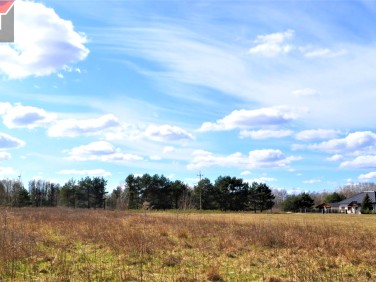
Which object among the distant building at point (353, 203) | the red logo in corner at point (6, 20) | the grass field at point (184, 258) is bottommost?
the distant building at point (353, 203)

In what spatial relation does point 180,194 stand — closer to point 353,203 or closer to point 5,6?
point 353,203

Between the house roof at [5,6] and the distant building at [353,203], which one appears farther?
the distant building at [353,203]

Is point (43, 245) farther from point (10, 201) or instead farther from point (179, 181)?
point (179, 181)

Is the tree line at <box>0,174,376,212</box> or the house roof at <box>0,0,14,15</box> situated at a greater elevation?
the house roof at <box>0,0,14,15</box>

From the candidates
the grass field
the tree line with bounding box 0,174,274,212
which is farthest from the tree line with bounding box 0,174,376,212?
the grass field

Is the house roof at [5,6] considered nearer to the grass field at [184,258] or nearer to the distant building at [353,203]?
the grass field at [184,258]

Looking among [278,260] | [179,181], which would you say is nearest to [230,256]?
[278,260]

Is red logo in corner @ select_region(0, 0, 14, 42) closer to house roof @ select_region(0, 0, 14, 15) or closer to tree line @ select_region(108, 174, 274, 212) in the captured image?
house roof @ select_region(0, 0, 14, 15)

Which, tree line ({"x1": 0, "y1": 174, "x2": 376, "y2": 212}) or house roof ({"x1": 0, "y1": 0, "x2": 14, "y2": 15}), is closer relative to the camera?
house roof ({"x1": 0, "y1": 0, "x2": 14, "y2": 15})

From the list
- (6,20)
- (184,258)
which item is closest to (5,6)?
(6,20)

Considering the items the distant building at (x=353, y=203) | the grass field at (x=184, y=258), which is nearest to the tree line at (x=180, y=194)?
the distant building at (x=353, y=203)

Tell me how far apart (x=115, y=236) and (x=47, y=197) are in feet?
330

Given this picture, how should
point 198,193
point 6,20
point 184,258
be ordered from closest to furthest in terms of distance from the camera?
1. point 184,258
2. point 6,20
3. point 198,193

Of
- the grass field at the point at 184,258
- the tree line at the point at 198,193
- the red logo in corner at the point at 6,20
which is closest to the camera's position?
the grass field at the point at 184,258
